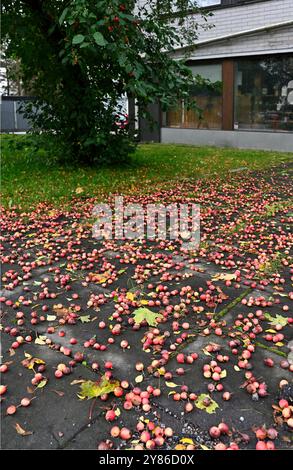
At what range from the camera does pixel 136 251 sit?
181 inches

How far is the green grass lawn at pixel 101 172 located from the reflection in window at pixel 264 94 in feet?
5.94

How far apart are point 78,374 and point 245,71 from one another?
46.0 feet

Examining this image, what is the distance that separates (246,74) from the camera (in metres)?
14.3

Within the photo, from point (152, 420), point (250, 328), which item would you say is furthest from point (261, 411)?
point (250, 328)

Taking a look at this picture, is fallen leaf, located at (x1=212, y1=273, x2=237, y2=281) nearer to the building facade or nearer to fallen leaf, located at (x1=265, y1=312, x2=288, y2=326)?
fallen leaf, located at (x1=265, y1=312, x2=288, y2=326)

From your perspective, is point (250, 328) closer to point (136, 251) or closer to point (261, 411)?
point (261, 411)

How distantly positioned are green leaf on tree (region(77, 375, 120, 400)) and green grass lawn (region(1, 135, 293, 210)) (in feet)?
14.6

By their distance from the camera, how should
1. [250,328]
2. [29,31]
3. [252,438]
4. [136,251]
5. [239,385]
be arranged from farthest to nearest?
[29,31], [136,251], [250,328], [239,385], [252,438]

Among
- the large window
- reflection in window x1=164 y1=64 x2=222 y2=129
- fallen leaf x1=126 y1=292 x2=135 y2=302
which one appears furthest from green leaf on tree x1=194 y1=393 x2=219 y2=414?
the large window

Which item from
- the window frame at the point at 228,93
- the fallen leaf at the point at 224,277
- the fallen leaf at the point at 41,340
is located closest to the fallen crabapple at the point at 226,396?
the fallen leaf at the point at 41,340

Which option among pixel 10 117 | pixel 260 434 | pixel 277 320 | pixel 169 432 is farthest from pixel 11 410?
pixel 10 117

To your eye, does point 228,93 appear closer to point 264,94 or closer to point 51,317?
point 264,94

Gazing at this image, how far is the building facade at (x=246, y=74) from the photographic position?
43.5ft

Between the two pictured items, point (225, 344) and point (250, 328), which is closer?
point (225, 344)
